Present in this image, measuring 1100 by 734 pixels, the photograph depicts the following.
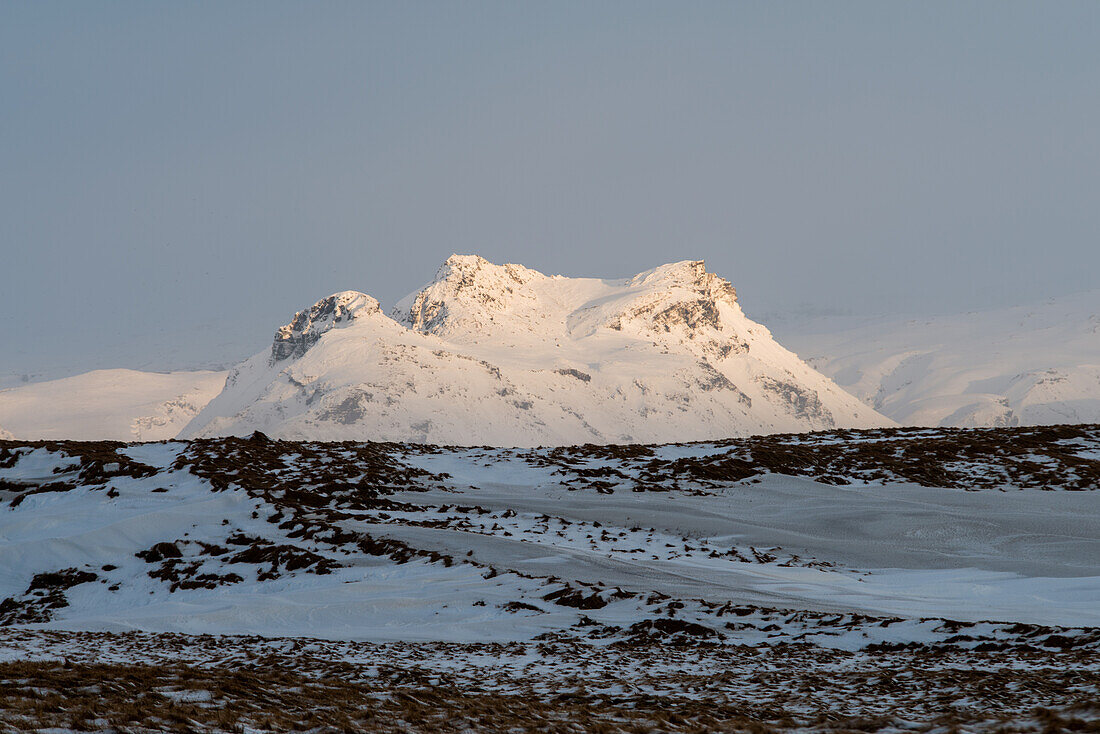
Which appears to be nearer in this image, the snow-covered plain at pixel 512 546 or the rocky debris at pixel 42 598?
the snow-covered plain at pixel 512 546

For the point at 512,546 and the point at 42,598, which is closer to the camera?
the point at 42,598

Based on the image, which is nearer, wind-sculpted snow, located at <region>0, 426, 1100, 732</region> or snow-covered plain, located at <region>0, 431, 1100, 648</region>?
wind-sculpted snow, located at <region>0, 426, 1100, 732</region>

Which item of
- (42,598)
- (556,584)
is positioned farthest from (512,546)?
(42,598)

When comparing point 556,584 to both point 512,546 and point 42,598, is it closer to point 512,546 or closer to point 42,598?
point 512,546

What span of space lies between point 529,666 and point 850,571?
33.5 ft

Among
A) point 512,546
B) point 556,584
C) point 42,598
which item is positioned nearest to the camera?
point 556,584

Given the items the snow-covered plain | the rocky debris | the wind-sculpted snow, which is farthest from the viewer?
the rocky debris

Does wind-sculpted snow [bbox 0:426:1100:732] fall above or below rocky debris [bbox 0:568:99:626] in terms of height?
above

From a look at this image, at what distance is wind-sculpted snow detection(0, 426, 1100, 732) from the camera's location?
891cm

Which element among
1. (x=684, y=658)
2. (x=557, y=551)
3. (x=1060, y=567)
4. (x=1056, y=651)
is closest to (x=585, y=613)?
(x=684, y=658)

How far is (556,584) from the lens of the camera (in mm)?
16016

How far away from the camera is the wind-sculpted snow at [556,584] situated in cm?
891

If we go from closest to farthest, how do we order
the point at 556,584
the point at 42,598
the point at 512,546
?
the point at 556,584
the point at 42,598
the point at 512,546

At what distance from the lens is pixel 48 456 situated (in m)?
27.3
